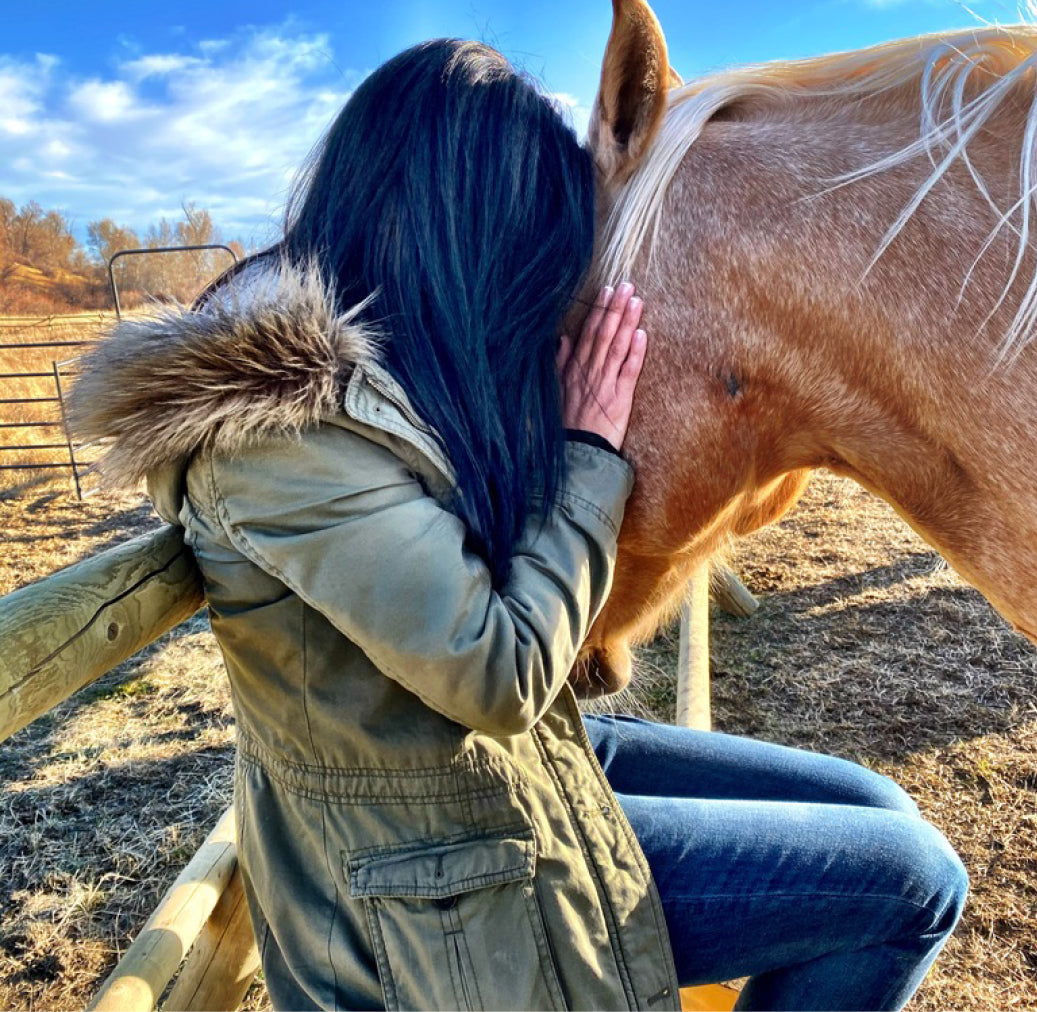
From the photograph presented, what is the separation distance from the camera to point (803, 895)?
46.7 inches

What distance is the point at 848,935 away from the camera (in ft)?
3.94

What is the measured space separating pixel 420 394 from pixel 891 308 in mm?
600

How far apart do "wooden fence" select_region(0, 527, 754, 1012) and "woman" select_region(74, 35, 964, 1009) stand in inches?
4.7

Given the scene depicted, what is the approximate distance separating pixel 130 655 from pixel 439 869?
0.51m

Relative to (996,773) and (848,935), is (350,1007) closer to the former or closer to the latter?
(848,935)

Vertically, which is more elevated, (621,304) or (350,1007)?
(621,304)

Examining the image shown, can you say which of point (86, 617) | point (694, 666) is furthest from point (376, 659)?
point (694, 666)

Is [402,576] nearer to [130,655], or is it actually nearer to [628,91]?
[130,655]

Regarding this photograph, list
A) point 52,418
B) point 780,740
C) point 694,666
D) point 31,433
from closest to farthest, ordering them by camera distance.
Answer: point 694,666
point 780,740
point 52,418
point 31,433

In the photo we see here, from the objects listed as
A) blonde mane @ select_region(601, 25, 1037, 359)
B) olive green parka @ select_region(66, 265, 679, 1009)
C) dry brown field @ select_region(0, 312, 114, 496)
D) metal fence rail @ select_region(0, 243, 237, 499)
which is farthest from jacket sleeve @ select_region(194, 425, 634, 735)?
dry brown field @ select_region(0, 312, 114, 496)

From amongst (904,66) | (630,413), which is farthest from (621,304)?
(904,66)

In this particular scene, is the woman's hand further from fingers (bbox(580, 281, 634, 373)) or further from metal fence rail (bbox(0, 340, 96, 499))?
metal fence rail (bbox(0, 340, 96, 499))

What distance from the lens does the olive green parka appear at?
2.87ft

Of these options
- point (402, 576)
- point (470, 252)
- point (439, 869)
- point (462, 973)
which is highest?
point (470, 252)
